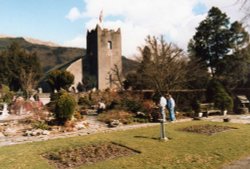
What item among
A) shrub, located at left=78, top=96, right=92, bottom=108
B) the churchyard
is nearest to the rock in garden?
the churchyard

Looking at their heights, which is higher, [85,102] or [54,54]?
[54,54]

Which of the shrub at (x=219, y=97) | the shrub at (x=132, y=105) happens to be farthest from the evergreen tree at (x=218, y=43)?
the shrub at (x=132, y=105)

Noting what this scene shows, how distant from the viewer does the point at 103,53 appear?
59.7 metres

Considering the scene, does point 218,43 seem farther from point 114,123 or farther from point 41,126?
point 41,126

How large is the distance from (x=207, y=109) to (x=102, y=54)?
40.1m

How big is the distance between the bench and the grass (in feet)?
29.5

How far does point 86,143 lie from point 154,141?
2.54m

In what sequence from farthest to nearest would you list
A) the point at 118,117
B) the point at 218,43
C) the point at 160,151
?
the point at 218,43 → the point at 118,117 → the point at 160,151

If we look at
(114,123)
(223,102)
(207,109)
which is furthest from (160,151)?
(223,102)

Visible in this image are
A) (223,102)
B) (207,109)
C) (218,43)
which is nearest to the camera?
(207,109)

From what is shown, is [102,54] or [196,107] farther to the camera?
[102,54]

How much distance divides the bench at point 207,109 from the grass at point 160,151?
8982 mm

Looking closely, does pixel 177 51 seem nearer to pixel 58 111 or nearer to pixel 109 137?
pixel 58 111

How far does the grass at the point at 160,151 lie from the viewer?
25.9 feet
